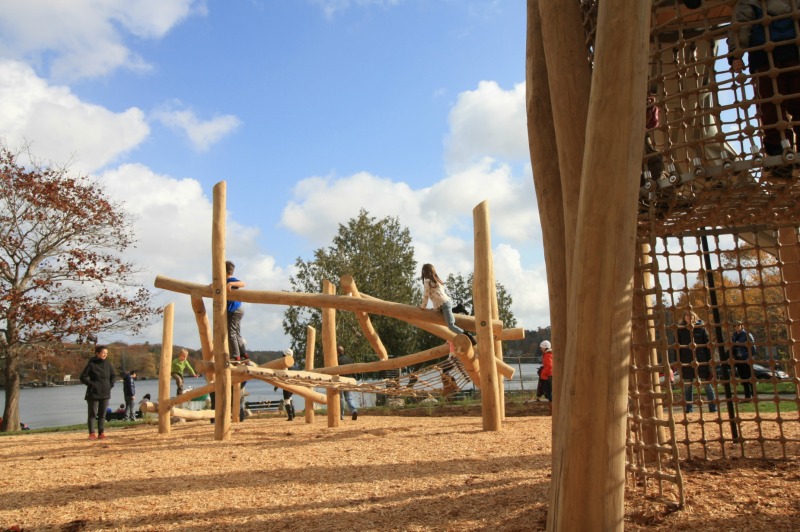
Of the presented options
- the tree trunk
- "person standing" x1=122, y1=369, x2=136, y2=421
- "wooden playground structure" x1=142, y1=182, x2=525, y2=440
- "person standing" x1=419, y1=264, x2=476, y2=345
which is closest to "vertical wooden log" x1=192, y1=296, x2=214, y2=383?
"wooden playground structure" x1=142, y1=182, x2=525, y2=440

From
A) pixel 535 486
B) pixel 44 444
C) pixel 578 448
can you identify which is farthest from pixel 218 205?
pixel 578 448

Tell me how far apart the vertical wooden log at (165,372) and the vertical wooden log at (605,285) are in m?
8.48

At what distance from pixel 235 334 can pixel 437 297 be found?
2915 mm

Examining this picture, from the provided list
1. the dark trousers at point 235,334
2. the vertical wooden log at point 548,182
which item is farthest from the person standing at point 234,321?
the vertical wooden log at point 548,182

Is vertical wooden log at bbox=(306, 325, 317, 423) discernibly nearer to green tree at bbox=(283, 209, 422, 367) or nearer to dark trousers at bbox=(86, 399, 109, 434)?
dark trousers at bbox=(86, 399, 109, 434)

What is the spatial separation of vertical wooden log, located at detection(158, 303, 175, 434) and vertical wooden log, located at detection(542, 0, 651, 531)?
8.48 meters

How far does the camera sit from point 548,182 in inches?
124

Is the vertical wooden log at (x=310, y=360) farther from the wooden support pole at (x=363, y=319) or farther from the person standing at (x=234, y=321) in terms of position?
the person standing at (x=234, y=321)

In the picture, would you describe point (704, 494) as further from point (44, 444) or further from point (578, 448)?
point (44, 444)

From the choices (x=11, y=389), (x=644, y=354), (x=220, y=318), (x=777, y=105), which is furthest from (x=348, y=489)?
(x=11, y=389)

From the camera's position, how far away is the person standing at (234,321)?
8.62 meters

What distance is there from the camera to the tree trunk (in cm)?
1538

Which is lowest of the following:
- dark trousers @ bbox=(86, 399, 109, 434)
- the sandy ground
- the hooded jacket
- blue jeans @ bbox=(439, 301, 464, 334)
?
the sandy ground

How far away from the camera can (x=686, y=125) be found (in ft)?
11.1
